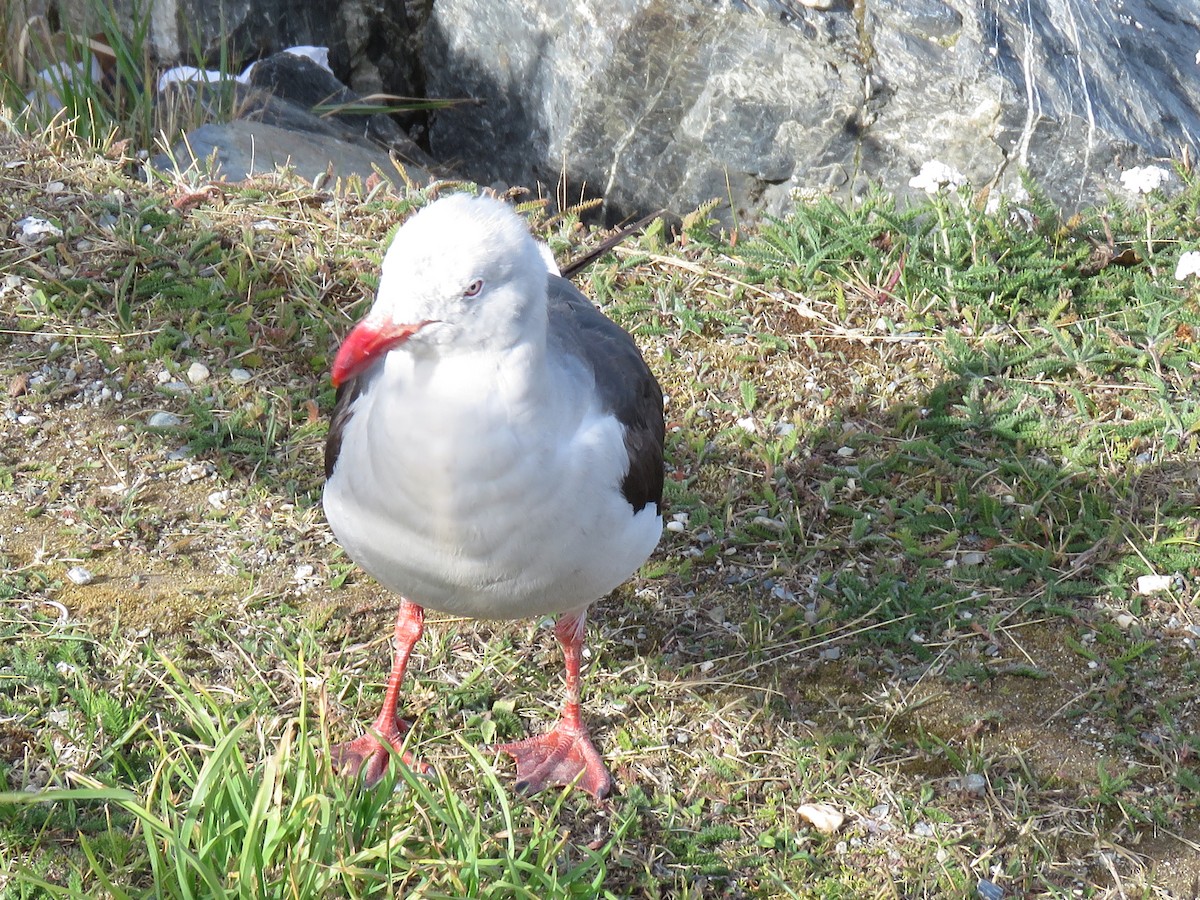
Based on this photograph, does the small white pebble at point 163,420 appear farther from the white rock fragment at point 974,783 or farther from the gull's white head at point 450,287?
the white rock fragment at point 974,783

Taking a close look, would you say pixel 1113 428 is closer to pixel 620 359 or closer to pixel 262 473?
pixel 620 359

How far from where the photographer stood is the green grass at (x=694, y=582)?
3.35m

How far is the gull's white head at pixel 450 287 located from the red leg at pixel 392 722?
3.78 feet

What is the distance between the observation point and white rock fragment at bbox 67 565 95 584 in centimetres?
403

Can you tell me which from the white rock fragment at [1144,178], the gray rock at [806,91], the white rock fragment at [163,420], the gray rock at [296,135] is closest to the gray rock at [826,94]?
the gray rock at [806,91]

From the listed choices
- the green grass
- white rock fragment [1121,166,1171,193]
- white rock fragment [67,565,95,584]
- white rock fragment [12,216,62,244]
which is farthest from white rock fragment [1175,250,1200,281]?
white rock fragment [12,216,62,244]

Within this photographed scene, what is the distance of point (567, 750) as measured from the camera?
12.3 ft

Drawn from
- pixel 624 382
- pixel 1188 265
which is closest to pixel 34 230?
pixel 624 382

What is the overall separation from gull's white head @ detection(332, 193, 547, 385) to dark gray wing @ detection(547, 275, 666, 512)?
501 mm

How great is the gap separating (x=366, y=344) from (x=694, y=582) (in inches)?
78.1

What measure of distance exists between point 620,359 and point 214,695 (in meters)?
1.56

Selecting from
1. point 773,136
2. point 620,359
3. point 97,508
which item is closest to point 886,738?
point 620,359

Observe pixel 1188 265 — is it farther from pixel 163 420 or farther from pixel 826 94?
pixel 163 420

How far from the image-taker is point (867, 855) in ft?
11.5
